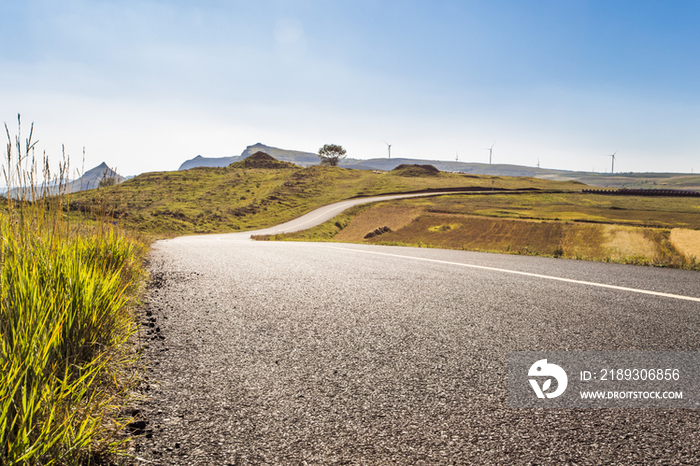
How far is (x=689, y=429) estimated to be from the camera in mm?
2225

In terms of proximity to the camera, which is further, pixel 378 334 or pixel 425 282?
pixel 425 282

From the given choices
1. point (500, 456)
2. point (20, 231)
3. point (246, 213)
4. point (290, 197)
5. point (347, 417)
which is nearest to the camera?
point (500, 456)

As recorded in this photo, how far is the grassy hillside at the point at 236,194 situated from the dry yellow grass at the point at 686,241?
40.7 meters

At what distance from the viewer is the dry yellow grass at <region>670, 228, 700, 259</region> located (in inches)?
754

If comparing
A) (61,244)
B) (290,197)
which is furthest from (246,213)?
(61,244)

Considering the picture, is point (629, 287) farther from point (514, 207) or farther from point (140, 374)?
point (514, 207)

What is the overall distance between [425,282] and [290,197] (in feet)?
201

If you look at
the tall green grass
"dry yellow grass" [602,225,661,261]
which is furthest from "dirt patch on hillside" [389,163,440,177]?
the tall green grass

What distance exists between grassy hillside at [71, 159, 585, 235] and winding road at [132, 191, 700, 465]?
4028 cm

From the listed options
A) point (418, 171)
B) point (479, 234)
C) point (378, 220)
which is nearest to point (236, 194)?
point (378, 220)

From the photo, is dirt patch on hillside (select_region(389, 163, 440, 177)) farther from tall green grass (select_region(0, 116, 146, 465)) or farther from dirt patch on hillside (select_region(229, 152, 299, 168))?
tall green grass (select_region(0, 116, 146, 465))

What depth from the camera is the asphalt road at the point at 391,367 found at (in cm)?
209

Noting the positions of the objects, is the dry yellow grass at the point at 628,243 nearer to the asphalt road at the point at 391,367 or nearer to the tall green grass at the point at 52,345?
the asphalt road at the point at 391,367

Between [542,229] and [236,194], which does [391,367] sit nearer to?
[542,229]
